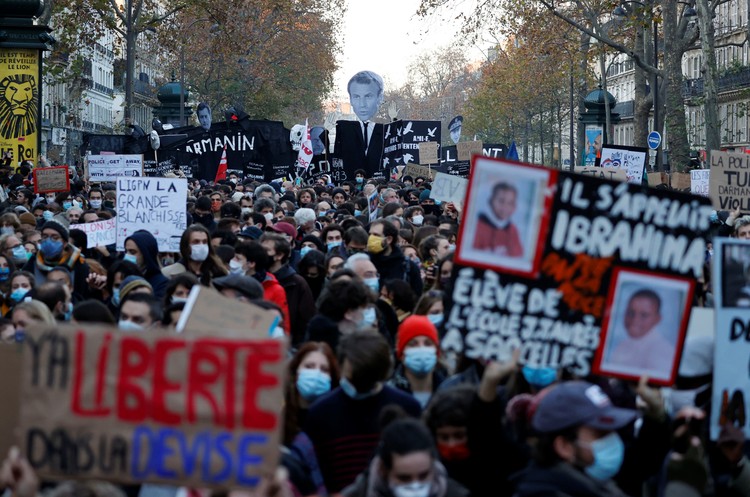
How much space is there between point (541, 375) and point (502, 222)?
72 cm

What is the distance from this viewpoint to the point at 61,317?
354 inches

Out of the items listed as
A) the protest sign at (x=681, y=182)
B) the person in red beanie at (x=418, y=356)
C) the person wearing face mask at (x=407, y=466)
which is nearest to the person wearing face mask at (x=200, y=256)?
the person in red beanie at (x=418, y=356)

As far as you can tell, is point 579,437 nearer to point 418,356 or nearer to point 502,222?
point 502,222

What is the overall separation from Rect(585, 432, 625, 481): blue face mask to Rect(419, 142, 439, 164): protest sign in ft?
69.7

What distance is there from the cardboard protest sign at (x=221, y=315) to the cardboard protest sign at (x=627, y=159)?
651 inches

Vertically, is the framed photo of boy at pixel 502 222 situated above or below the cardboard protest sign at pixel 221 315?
above

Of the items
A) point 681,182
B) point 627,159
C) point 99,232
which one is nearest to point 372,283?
point 99,232

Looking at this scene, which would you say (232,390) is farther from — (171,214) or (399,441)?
(171,214)

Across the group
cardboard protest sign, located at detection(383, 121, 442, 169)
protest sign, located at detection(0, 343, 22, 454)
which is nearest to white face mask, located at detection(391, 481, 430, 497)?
protest sign, located at detection(0, 343, 22, 454)

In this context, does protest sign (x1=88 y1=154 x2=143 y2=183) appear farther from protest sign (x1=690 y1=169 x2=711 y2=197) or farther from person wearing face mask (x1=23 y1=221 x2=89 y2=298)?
person wearing face mask (x1=23 y1=221 x2=89 y2=298)

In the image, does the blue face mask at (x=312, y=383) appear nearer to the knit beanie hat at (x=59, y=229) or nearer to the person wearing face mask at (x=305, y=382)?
the person wearing face mask at (x=305, y=382)

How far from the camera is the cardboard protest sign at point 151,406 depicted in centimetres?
456

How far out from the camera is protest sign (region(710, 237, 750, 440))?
19.6 ft

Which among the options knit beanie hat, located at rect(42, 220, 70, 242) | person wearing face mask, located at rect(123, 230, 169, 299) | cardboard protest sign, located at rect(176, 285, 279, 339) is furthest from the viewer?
knit beanie hat, located at rect(42, 220, 70, 242)
